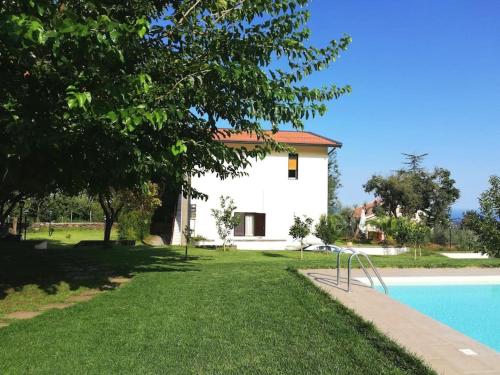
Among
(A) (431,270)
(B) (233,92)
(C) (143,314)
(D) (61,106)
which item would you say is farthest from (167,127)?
(A) (431,270)

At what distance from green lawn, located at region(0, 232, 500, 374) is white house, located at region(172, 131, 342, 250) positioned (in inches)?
651

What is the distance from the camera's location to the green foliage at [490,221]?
1577cm

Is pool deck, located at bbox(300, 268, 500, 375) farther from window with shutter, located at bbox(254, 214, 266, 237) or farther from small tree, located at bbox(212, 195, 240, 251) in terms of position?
window with shutter, located at bbox(254, 214, 266, 237)

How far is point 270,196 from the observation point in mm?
27391

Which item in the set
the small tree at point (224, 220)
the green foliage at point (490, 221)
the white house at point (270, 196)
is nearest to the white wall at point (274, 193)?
the white house at point (270, 196)

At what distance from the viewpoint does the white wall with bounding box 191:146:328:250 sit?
26766mm

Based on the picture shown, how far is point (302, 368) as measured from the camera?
4.84m

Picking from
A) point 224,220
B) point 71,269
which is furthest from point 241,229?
point 71,269

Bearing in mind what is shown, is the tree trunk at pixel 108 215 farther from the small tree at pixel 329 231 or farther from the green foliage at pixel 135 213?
the small tree at pixel 329 231

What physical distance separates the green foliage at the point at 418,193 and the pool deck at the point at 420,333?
97.1 feet

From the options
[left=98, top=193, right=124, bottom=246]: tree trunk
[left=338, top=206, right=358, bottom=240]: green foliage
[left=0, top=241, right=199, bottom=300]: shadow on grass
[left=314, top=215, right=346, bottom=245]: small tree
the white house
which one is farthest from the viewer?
[left=338, top=206, right=358, bottom=240]: green foliage

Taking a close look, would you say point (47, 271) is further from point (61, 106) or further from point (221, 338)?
point (221, 338)

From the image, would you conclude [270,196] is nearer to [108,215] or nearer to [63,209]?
[108,215]

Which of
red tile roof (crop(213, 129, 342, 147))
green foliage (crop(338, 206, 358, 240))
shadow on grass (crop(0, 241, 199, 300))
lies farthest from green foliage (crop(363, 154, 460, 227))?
shadow on grass (crop(0, 241, 199, 300))
